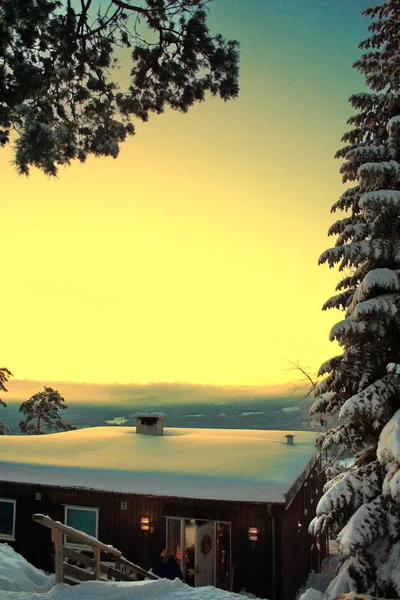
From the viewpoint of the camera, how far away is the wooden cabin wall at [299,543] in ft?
43.3

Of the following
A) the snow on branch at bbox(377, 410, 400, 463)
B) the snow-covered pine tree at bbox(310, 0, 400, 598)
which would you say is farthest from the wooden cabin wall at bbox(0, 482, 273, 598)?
the snow on branch at bbox(377, 410, 400, 463)

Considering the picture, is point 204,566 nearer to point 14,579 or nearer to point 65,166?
point 14,579

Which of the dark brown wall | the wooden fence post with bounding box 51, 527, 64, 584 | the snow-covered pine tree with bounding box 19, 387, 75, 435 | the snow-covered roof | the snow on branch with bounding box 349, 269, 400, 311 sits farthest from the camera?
the snow-covered pine tree with bounding box 19, 387, 75, 435

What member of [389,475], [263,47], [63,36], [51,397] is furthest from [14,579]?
[51,397]

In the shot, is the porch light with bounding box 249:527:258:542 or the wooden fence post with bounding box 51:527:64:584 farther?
the porch light with bounding box 249:527:258:542

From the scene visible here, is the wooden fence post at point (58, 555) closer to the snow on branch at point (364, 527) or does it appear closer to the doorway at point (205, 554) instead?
the snow on branch at point (364, 527)

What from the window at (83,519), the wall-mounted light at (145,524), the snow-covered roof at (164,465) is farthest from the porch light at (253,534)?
the window at (83,519)

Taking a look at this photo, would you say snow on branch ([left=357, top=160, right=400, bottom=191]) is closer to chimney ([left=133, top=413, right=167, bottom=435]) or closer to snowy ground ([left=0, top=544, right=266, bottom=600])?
snowy ground ([left=0, top=544, right=266, bottom=600])

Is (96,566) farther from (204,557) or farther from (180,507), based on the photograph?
(204,557)

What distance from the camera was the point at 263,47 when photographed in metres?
11.0

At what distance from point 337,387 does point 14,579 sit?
7398 millimetres

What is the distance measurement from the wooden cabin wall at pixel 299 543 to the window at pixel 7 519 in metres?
8.70

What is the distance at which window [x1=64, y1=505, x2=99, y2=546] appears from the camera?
14.2m

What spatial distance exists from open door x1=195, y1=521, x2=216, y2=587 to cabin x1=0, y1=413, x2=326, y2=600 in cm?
3
